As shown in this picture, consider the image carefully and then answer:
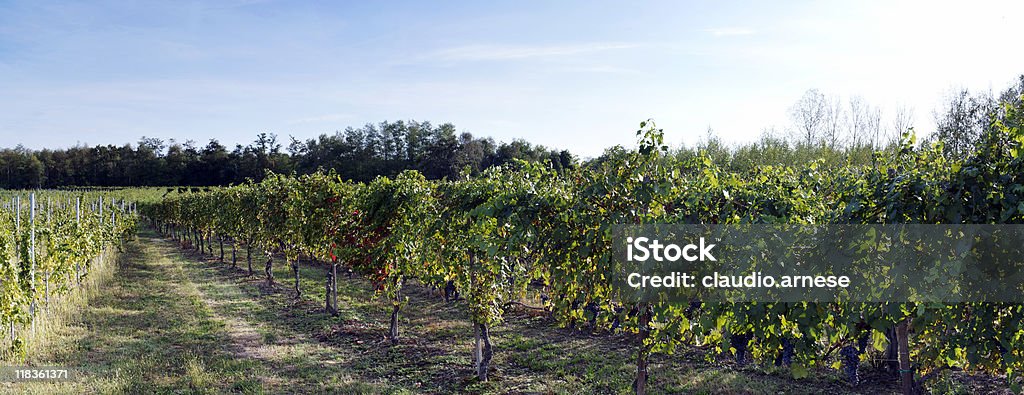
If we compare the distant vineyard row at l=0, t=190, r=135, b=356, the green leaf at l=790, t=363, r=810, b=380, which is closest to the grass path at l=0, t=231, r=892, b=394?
the distant vineyard row at l=0, t=190, r=135, b=356

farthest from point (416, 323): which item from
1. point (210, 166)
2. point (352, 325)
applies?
point (210, 166)

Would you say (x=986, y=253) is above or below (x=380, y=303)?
above

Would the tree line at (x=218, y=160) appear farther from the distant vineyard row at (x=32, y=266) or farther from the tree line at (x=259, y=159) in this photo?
the distant vineyard row at (x=32, y=266)

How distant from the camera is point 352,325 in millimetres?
10945

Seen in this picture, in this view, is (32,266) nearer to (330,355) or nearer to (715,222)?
(330,355)

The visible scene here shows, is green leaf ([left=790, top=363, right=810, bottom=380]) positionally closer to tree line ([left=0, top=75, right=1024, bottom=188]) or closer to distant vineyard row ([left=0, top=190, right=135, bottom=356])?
distant vineyard row ([left=0, top=190, right=135, bottom=356])

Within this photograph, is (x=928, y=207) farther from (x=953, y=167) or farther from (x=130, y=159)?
(x=130, y=159)

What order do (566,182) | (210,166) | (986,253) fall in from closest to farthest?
(986,253)
(566,182)
(210,166)

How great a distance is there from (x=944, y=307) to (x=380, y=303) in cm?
1115

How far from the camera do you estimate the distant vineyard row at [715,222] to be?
11.2 ft

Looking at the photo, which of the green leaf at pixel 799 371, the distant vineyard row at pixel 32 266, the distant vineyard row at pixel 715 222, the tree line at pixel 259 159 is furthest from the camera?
the tree line at pixel 259 159

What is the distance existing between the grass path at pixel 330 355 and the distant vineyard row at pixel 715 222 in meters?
0.84

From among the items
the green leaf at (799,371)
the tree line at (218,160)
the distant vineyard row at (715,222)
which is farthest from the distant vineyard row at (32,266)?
the tree line at (218,160)

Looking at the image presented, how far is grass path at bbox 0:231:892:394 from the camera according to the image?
7457 mm
